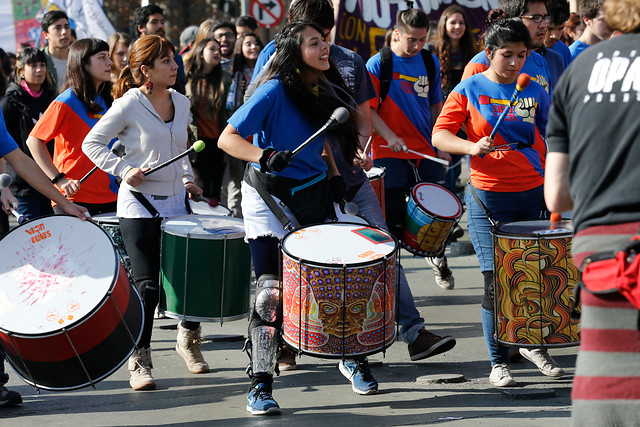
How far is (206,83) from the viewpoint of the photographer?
31.0ft

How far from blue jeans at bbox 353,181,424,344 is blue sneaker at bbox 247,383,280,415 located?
109 cm

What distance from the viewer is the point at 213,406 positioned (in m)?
5.08

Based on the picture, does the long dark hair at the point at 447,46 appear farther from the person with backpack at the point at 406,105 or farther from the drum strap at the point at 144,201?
the drum strap at the point at 144,201

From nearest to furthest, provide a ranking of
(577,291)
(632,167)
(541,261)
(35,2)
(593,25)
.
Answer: (632,167) → (577,291) → (541,261) → (593,25) → (35,2)

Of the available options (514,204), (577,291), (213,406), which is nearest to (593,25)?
(514,204)

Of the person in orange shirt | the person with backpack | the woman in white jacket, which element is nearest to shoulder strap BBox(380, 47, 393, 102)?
the person with backpack

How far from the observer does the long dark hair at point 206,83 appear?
367 inches

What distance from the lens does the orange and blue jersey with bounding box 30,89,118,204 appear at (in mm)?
6188

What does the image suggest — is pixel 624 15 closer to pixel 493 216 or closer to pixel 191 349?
pixel 493 216

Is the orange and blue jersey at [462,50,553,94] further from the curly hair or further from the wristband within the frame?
the curly hair

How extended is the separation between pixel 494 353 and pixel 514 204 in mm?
790

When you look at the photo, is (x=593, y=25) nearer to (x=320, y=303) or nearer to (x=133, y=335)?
(x=320, y=303)

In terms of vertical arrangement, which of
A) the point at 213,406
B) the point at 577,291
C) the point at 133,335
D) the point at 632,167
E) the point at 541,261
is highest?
the point at 632,167

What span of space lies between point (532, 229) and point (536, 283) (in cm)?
26
